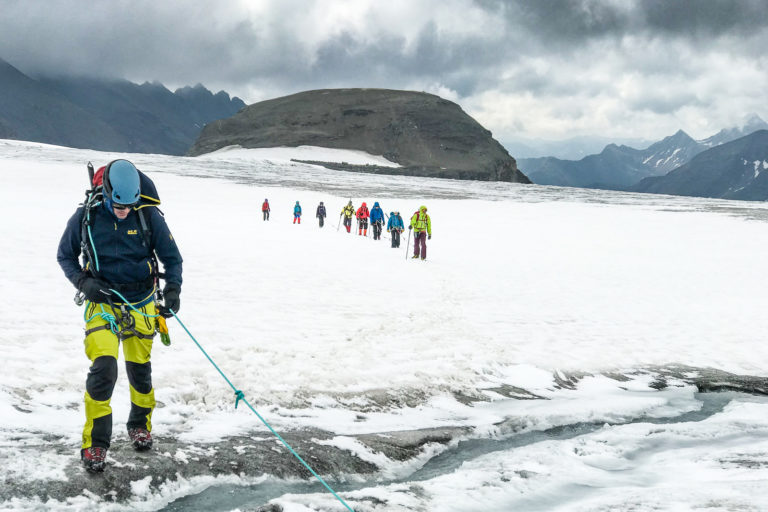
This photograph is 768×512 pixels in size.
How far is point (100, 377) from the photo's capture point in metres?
4.87

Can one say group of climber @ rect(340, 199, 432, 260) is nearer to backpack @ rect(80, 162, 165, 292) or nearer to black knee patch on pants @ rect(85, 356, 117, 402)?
backpack @ rect(80, 162, 165, 292)

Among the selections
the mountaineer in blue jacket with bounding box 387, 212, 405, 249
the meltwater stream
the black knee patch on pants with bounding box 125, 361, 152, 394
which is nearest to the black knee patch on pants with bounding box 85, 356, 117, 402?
the black knee patch on pants with bounding box 125, 361, 152, 394

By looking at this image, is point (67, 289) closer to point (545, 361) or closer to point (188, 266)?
point (188, 266)

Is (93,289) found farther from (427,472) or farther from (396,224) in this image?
(396,224)

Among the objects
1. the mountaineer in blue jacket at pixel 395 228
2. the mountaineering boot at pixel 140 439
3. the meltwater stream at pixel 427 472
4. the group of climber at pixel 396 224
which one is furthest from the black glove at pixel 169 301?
the mountaineer in blue jacket at pixel 395 228

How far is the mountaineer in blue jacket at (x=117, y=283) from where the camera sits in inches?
193

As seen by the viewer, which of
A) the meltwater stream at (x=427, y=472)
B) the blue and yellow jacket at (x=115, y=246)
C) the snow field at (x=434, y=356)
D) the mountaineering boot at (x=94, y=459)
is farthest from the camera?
the snow field at (x=434, y=356)

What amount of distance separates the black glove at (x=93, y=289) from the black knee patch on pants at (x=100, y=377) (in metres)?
0.50

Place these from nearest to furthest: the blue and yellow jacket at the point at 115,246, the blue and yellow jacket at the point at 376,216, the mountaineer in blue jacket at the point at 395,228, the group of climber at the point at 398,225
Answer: the blue and yellow jacket at the point at 115,246 < the group of climber at the point at 398,225 < the mountaineer in blue jacket at the point at 395,228 < the blue and yellow jacket at the point at 376,216

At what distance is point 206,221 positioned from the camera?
29062 millimetres

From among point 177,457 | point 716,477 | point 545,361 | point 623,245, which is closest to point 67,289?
point 177,457

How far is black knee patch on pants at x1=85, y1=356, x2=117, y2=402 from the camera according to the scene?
16.0 feet

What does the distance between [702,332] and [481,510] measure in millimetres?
10698

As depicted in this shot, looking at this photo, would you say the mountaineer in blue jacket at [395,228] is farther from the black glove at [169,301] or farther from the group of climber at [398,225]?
the black glove at [169,301]
